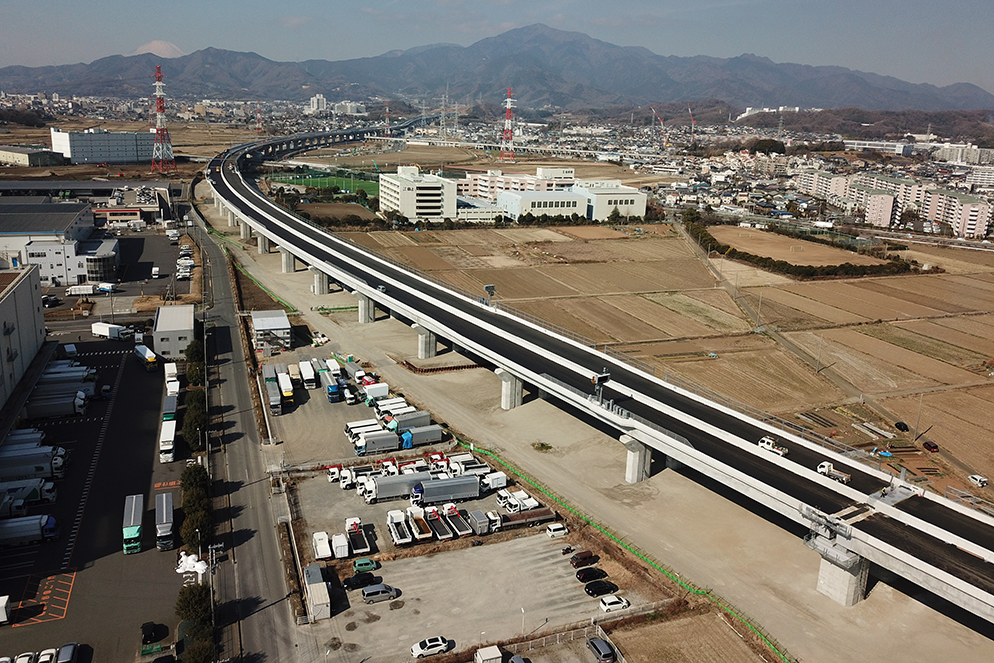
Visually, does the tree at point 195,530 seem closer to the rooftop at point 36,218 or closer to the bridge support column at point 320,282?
the bridge support column at point 320,282

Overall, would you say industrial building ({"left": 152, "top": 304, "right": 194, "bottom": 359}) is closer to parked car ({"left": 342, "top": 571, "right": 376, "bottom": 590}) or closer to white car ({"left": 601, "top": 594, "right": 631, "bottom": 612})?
parked car ({"left": 342, "top": 571, "right": 376, "bottom": 590})

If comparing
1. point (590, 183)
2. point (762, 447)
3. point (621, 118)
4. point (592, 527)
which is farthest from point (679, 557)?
point (621, 118)

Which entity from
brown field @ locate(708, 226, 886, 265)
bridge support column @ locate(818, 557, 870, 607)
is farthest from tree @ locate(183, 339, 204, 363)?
brown field @ locate(708, 226, 886, 265)

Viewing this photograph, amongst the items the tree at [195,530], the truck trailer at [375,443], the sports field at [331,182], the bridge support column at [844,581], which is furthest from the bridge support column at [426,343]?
the sports field at [331,182]

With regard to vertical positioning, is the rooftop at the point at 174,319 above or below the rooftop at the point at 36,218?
below

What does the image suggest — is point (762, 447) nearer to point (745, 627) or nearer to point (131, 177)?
point (745, 627)

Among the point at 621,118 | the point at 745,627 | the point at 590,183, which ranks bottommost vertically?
the point at 745,627
